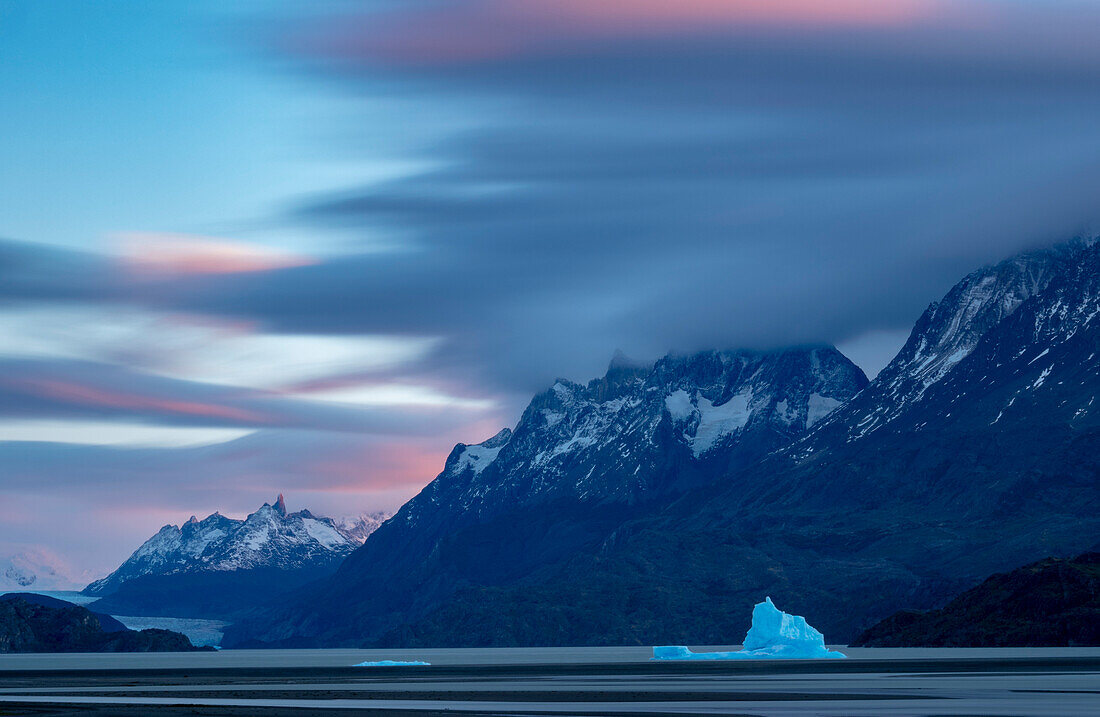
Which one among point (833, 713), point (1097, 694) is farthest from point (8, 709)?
point (1097, 694)

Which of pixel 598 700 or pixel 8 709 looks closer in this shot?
pixel 8 709

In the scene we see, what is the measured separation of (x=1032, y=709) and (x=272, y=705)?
232ft

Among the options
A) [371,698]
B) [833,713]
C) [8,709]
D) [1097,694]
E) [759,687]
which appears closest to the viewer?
[833,713]

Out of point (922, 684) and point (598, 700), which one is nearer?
point (598, 700)

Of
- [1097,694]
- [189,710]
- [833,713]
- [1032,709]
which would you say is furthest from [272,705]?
[1097,694]

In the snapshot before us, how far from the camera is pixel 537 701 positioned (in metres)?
154

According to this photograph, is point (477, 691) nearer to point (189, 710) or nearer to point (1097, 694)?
point (189, 710)

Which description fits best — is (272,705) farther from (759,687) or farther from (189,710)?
(759,687)

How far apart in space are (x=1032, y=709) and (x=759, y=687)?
2295 inches

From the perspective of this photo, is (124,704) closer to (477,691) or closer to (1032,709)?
(477,691)

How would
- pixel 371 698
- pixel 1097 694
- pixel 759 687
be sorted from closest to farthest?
pixel 1097 694
pixel 371 698
pixel 759 687

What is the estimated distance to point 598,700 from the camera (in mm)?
154250

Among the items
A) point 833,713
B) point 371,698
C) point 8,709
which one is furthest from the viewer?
point 371,698

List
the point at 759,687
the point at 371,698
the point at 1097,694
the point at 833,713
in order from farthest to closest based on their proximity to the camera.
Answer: the point at 759,687
the point at 371,698
the point at 1097,694
the point at 833,713
